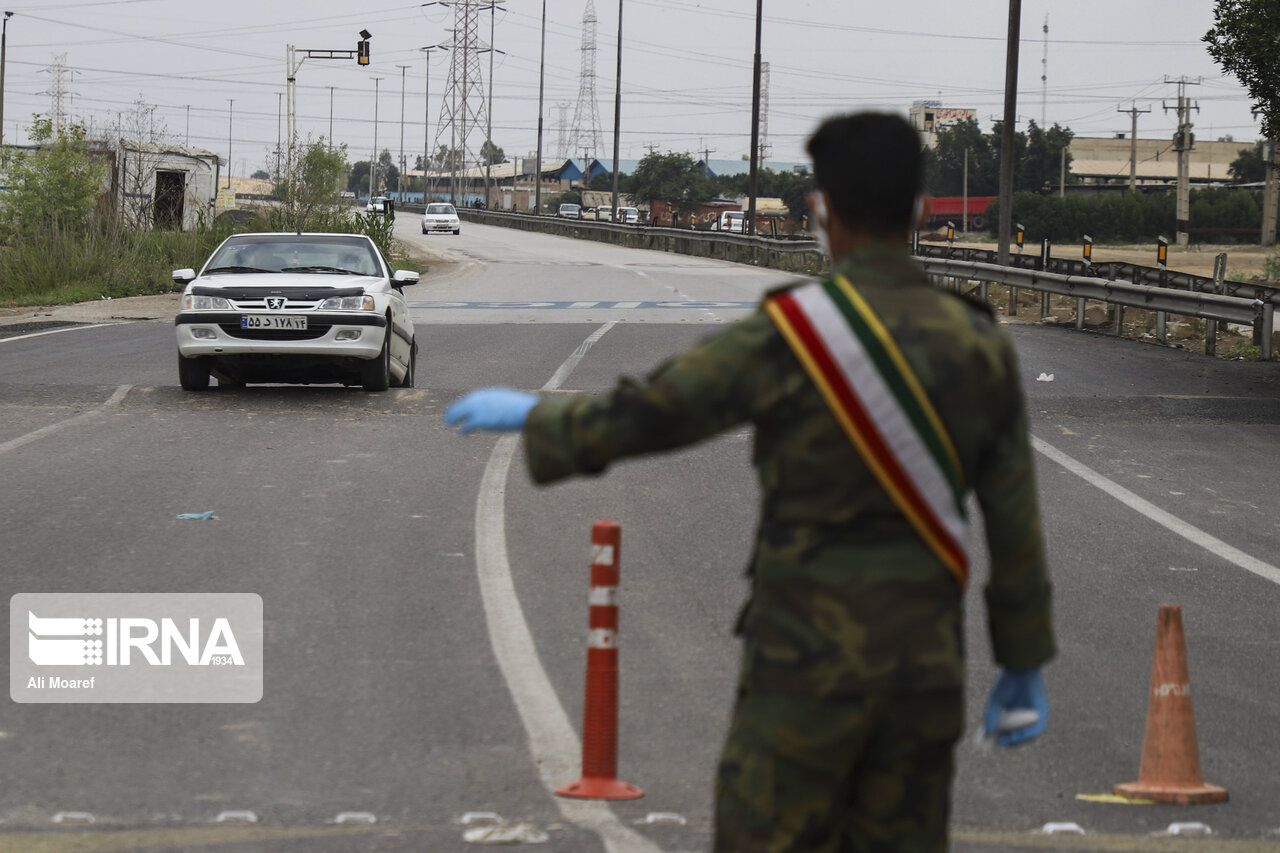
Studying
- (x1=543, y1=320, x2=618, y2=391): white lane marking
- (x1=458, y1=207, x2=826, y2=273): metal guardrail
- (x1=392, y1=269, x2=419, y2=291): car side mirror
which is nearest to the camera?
(x1=392, y1=269, x2=419, y2=291): car side mirror

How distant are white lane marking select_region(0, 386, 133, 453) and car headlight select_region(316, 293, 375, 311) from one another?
1.97 metres

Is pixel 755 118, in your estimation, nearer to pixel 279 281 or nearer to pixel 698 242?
pixel 698 242

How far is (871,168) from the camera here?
2.61 metres

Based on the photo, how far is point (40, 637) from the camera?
644cm

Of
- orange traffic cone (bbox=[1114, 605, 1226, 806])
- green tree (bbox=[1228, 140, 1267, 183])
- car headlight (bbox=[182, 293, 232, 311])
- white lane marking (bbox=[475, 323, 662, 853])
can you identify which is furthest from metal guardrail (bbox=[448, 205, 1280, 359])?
green tree (bbox=[1228, 140, 1267, 183])

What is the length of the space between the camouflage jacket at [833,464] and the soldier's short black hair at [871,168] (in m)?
0.07

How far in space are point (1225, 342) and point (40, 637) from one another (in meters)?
17.7

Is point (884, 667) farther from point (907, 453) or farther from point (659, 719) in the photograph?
point (659, 719)

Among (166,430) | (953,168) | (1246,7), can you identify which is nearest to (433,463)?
(166,430)

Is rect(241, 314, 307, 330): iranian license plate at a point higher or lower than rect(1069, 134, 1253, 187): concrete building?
lower

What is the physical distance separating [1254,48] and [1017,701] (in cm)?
1639

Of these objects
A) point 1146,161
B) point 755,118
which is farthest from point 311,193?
point 1146,161

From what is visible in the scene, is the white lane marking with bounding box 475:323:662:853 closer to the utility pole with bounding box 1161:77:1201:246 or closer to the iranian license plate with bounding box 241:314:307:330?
the iranian license plate with bounding box 241:314:307:330

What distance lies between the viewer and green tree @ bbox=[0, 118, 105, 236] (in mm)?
32781
